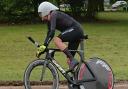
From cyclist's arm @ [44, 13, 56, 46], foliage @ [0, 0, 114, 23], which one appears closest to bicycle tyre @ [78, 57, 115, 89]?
cyclist's arm @ [44, 13, 56, 46]

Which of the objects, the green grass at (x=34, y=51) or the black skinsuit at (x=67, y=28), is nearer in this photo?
the black skinsuit at (x=67, y=28)

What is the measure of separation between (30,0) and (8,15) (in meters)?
1.76

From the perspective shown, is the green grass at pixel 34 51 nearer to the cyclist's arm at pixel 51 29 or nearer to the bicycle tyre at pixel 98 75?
the bicycle tyre at pixel 98 75

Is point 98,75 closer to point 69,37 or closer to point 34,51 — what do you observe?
point 69,37

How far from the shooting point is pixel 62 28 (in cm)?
837

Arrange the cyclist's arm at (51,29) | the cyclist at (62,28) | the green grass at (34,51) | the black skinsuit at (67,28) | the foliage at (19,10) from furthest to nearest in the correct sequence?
1. the foliage at (19,10)
2. the green grass at (34,51)
3. the black skinsuit at (67,28)
4. the cyclist at (62,28)
5. the cyclist's arm at (51,29)

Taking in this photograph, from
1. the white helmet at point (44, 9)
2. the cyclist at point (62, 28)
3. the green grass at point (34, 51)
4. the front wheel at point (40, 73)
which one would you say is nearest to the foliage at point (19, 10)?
the green grass at point (34, 51)

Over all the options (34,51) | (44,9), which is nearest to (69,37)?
(44,9)

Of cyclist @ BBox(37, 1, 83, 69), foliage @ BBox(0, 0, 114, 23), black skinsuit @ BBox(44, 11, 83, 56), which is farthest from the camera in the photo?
foliage @ BBox(0, 0, 114, 23)

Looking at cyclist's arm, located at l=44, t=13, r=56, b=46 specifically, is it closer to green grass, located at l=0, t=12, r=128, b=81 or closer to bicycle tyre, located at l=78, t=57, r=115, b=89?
bicycle tyre, located at l=78, t=57, r=115, b=89

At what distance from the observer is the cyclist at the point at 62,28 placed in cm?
810

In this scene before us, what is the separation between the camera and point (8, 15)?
30719 millimetres

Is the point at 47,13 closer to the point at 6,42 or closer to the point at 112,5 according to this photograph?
the point at 6,42

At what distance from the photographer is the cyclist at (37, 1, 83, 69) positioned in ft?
26.6
